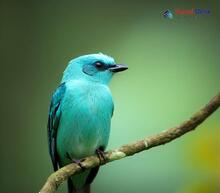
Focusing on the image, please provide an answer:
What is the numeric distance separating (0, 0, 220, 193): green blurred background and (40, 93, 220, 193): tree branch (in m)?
1.02

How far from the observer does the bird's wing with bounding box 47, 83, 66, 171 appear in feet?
9.46

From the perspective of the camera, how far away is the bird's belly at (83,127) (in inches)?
110

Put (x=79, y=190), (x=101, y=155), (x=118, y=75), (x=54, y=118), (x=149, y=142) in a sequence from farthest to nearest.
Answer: (x=118, y=75)
(x=79, y=190)
(x=54, y=118)
(x=101, y=155)
(x=149, y=142)

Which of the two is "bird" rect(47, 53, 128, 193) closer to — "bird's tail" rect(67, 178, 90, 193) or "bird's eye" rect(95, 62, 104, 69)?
"bird's eye" rect(95, 62, 104, 69)

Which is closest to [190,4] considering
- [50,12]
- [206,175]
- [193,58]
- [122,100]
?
[193,58]

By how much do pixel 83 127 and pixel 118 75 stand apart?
2.96 ft

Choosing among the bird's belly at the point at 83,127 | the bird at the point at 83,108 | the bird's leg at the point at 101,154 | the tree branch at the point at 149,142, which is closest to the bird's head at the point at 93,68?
the bird at the point at 83,108

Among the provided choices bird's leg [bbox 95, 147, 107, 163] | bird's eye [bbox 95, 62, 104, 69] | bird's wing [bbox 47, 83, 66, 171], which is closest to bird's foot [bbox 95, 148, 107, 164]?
bird's leg [bbox 95, 147, 107, 163]

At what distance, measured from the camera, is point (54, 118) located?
293 cm

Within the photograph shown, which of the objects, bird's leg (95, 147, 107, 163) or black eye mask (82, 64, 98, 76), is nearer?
bird's leg (95, 147, 107, 163)

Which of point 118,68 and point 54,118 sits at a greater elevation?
point 118,68

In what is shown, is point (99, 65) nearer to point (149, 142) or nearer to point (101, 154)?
point (101, 154)


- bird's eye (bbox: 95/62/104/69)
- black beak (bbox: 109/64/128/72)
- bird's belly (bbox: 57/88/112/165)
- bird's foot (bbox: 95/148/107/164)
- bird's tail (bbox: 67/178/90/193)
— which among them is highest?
bird's eye (bbox: 95/62/104/69)

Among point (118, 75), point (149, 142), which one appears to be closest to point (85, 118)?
point (149, 142)
